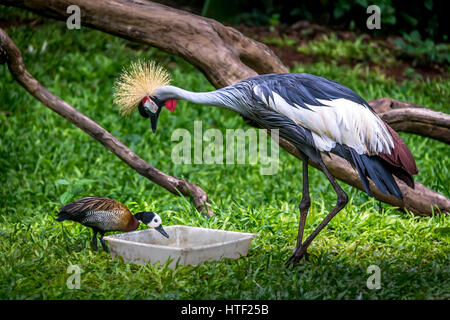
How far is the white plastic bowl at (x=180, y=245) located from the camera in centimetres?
379

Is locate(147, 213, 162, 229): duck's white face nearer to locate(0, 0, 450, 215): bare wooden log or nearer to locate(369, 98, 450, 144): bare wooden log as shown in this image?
locate(0, 0, 450, 215): bare wooden log

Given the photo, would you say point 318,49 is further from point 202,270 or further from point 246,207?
point 202,270

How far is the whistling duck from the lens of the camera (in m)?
4.10

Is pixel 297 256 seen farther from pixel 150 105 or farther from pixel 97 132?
pixel 97 132

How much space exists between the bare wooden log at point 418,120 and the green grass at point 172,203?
0.62 meters

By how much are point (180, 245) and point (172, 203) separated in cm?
130

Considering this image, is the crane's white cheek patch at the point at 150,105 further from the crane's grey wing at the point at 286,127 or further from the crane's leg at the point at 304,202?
the crane's leg at the point at 304,202

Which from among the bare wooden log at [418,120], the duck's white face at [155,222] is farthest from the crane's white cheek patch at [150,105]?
the bare wooden log at [418,120]

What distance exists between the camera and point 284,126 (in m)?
3.86

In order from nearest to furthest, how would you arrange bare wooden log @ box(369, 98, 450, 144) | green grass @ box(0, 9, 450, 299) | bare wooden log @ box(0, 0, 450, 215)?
green grass @ box(0, 9, 450, 299)
bare wooden log @ box(0, 0, 450, 215)
bare wooden log @ box(369, 98, 450, 144)

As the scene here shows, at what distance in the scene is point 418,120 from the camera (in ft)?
17.9

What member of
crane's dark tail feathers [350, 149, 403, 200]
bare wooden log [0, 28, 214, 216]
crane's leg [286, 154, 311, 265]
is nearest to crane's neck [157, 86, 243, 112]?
crane's leg [286, 154, 311, 265]

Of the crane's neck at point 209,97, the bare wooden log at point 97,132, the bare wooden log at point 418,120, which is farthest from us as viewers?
the bare wooden log at point 418,120

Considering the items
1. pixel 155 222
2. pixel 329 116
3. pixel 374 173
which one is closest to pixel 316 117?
pixel 329 116
